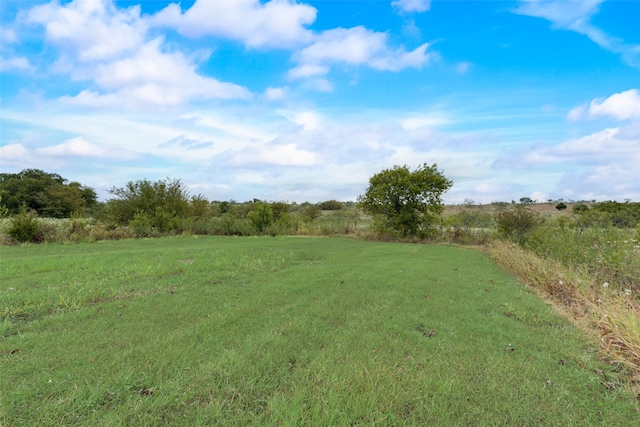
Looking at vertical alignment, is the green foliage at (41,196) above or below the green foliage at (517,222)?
above

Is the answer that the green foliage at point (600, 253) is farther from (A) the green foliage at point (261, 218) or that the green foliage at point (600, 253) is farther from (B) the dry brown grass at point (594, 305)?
(A) the green foliage at point (261, 218)

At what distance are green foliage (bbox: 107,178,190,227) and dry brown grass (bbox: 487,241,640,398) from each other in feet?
62.8

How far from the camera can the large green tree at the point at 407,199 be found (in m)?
17.1

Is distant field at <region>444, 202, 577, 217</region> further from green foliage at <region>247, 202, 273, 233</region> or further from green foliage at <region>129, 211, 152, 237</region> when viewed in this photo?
green foliage at <region>129, 211, 152, 237</region>

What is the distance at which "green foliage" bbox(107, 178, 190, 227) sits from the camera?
774 inches

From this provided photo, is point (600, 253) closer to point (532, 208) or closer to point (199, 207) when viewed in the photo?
point (532, 208)

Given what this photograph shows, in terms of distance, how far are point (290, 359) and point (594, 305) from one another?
458 centimetres

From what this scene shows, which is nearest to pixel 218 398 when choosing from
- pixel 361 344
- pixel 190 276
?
pixel 361 344

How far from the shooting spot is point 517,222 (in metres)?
14.8

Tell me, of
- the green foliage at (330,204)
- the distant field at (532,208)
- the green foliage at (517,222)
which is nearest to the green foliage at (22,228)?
the green foliage at (517,222)

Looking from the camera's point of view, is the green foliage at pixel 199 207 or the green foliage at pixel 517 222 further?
the green foliage at pixel 199 207

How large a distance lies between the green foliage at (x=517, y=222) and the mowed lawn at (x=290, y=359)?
1081cm

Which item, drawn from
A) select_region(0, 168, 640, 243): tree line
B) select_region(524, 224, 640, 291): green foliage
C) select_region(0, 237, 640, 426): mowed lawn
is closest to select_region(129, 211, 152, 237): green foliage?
select_region(0, 168, 640, 243): tree line

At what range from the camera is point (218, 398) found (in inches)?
91.3
